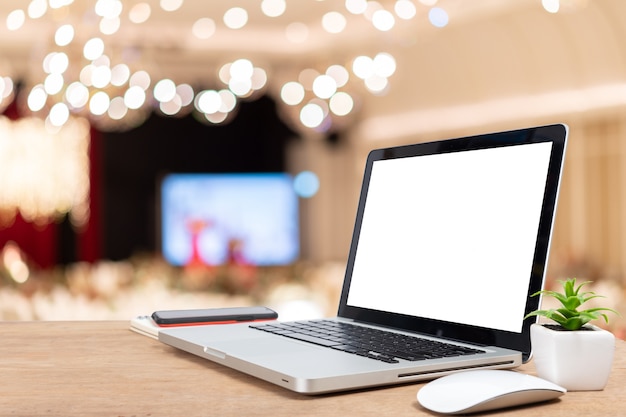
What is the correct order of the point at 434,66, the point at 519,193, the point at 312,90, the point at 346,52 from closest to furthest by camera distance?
the point at 519,193
the point at 312,90
the point at 434,66
the point at 346,52

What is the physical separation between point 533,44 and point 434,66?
158cm

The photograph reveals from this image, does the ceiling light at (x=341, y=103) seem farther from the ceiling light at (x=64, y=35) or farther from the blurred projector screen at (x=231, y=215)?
the blurred projector screen at (x=231, y=215)

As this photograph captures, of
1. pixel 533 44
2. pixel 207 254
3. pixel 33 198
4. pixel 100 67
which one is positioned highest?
pixel 533 44

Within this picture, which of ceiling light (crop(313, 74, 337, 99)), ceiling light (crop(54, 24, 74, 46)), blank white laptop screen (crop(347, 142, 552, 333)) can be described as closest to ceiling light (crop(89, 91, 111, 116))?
ceiling light (crop(54, 24, 74, 46))

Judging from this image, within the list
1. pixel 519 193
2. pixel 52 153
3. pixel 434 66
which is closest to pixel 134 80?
pixel 434 66

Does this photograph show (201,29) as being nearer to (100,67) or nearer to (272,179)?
(272,179)

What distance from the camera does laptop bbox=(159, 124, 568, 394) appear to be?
3.10ft

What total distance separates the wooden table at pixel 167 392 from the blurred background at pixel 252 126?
1.45 meters

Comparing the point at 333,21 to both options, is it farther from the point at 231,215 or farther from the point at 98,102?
the point at 231,215

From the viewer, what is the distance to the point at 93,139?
36.1 feet

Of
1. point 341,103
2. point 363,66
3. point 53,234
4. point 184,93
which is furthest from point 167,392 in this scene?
point 53,234

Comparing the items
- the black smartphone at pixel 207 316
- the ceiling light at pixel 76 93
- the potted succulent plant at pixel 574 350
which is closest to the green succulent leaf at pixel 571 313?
the potted succulent plant at pixel 574 350

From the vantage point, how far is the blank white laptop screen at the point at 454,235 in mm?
1050

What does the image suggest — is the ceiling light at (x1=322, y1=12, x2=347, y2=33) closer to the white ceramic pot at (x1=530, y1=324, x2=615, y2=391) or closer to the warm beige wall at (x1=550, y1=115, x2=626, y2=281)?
the warm beige wall at (x1=550, y1=115, x2=626, y2=281)
